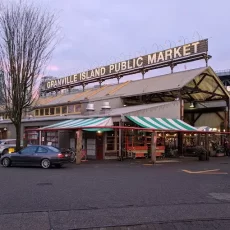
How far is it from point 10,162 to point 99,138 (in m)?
8.16

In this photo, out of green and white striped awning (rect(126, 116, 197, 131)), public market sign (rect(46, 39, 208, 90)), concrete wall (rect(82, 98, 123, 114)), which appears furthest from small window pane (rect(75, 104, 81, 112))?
green and white striped awning (rect(126, 116, 197, 131))

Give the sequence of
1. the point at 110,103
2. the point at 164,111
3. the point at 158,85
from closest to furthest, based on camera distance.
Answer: the point at 164,111, the point at 158,85, the point at 110,103

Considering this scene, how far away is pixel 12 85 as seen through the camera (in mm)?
26609

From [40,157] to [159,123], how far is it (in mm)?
9883

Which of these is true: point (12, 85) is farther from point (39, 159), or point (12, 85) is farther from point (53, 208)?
point (53, 208)

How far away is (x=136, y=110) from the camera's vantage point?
89.0ft

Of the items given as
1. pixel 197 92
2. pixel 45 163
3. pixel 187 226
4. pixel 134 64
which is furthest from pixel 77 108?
pixel 187 226

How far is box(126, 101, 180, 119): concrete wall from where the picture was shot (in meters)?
27.7

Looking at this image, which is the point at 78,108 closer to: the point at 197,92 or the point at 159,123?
the point at 159,123

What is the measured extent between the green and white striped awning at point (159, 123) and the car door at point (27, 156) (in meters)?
7.67

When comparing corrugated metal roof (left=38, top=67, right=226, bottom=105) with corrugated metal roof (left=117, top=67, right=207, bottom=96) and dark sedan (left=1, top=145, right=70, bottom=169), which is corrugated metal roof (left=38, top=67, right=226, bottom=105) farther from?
dark sedan (left=1, top=145, right=70, bottom=169)

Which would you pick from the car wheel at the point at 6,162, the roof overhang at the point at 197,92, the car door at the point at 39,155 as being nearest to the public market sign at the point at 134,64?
the roof overhang at the point at 197,92

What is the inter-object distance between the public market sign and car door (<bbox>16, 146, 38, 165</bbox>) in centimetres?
1751

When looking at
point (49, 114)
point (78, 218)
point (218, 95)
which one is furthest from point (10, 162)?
point (218, 95)
